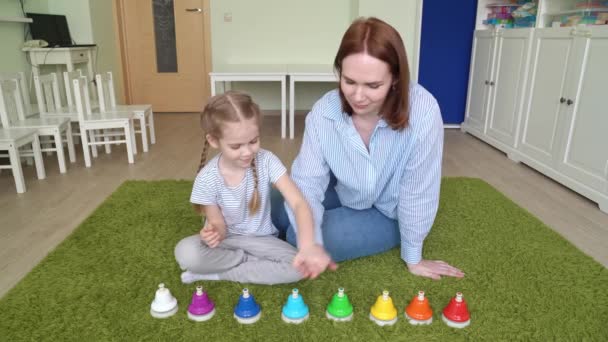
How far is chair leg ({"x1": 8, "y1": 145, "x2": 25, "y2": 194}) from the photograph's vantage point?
248 centimetres

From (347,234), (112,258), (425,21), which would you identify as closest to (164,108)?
(425,21)

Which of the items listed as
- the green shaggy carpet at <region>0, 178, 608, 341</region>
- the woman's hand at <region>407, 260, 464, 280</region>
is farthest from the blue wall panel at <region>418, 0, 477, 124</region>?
the woman's hand at <region>407, 260, 464, 280</region>

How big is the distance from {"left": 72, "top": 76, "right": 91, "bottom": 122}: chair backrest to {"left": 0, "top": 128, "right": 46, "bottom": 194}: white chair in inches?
14.5

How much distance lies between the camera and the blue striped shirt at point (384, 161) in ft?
4.69

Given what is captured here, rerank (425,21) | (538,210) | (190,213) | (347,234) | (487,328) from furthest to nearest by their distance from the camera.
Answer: (425,21)
(538,210)
(190,213)
(347,234)
(487,328)

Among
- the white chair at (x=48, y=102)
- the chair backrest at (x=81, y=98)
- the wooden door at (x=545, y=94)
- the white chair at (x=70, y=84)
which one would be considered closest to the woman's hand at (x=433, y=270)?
the wooden door at (x=545, y=94)

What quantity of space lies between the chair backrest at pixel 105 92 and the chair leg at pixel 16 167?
0.94m

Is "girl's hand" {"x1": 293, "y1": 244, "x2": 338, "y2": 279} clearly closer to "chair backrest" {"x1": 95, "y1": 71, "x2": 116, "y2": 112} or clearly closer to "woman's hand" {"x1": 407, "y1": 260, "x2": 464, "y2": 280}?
"woman's hand" {"x1": 407, "y1": 260, "x2": 464, "y2": 280}

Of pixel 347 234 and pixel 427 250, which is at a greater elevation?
pixel 347 234

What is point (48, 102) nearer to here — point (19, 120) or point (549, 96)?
point (19, 120)

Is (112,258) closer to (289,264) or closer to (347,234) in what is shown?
(289,264)

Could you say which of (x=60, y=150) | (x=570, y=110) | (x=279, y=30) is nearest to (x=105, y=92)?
(x=60, y=150)

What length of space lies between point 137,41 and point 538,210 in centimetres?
456

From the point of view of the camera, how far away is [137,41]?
17.0 ft
